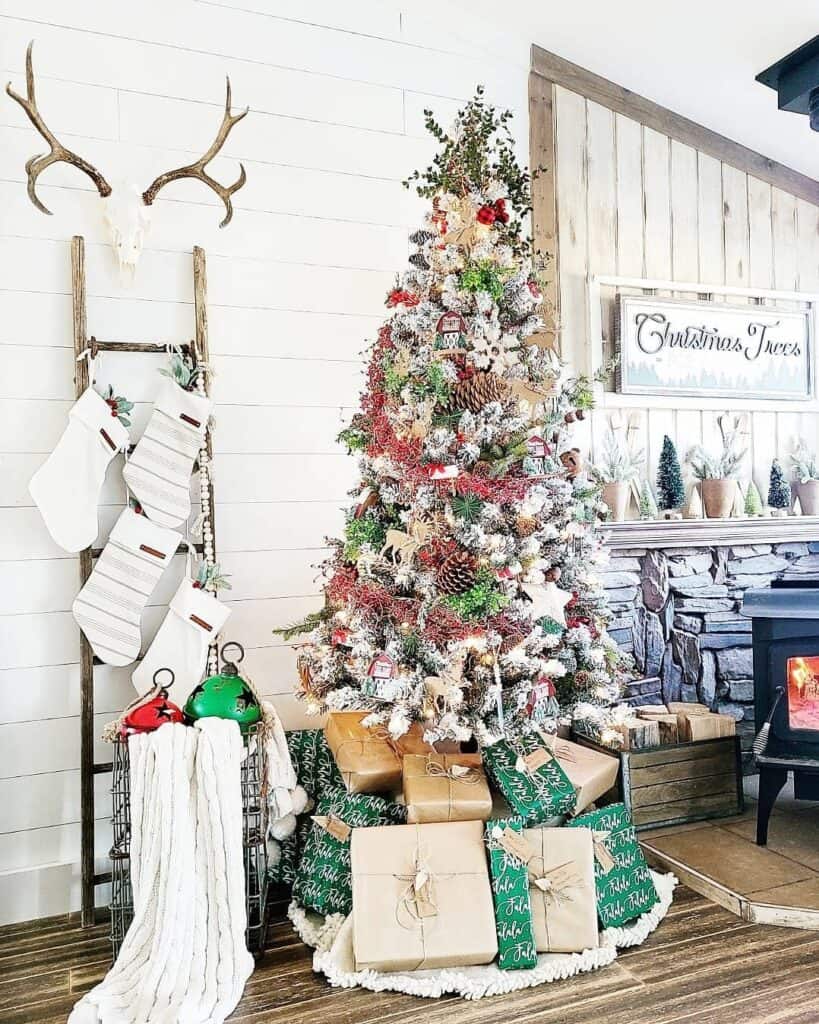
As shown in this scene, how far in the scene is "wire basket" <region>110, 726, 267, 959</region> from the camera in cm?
240

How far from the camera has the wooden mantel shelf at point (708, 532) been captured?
328 cm

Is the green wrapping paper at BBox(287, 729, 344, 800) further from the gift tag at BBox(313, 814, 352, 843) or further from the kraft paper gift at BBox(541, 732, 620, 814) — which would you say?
the kraft paper gift at BBox(541, 732, 620, 814)

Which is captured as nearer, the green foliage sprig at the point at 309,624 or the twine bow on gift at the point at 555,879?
the twine bow on gift at the point at 555,879

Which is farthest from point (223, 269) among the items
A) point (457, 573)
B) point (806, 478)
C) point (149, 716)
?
point (806, 478)

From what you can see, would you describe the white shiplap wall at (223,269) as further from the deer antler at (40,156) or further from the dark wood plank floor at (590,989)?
the dark wood plank floor at (590,989)

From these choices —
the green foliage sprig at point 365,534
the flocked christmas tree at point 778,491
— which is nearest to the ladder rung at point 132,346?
the green foliage sprig at point 365,534

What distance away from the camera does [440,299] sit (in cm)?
255

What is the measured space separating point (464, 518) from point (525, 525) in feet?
0.58

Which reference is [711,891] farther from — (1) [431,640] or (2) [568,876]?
(1) [431,640]

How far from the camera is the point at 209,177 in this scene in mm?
2736

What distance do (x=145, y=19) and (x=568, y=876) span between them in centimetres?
273

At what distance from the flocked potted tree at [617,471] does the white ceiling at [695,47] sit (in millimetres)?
1260

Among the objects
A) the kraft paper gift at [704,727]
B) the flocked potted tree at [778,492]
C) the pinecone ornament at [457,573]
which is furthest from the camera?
the flocked potted tree at [778,492]

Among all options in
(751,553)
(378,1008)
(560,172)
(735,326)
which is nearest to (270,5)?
(560,172)
